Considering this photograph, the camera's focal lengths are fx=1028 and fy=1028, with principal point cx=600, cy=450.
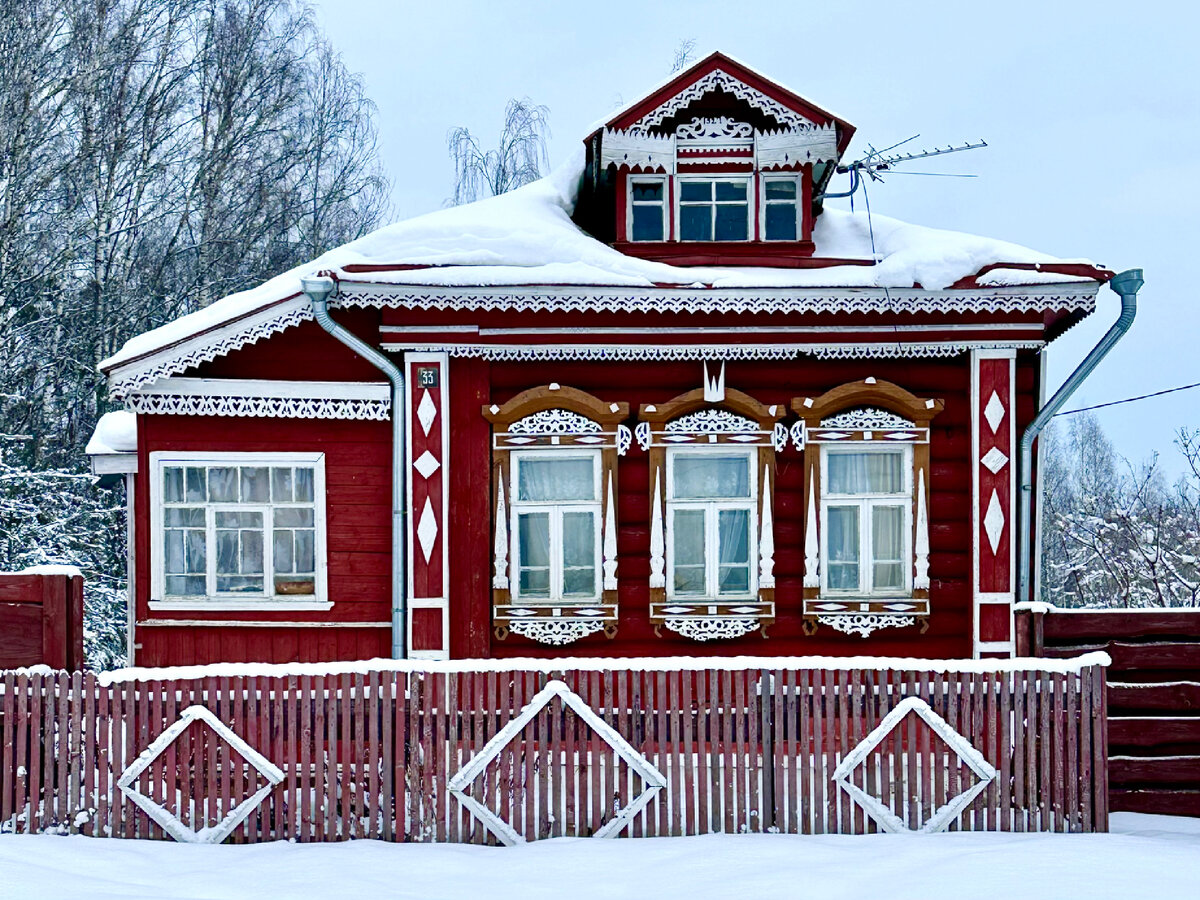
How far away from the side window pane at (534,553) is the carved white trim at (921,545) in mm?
3011

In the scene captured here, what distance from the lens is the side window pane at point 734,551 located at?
8.53 meters

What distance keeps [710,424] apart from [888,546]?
1.80 m

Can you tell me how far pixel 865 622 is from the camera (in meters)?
8.35

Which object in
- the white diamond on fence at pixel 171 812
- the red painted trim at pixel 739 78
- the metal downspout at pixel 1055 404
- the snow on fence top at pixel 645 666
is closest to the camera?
the white diamond on fence at pixel 171 812

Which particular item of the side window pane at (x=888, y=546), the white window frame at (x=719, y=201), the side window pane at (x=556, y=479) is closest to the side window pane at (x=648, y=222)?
the white window frame at (x=719, y=201)

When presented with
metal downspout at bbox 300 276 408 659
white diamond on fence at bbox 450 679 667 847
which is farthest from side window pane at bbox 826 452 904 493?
metal downspout at bbox 300 276 408 659

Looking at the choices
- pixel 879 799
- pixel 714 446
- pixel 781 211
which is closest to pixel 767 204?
pixel 781 211

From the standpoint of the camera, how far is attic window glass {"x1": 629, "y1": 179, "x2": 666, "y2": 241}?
919cm

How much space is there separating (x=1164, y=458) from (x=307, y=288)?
6801cm

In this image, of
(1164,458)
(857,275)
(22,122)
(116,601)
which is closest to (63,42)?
(22,122)

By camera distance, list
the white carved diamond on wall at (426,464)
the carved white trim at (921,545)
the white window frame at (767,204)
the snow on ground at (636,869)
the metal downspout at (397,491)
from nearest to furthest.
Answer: the snow on ground at (636,869) → the metal downspout at (397,491) → the white carved diamond on wall at (426,464) → the carved white trim at (921,545) → the white window frame at (767,204)

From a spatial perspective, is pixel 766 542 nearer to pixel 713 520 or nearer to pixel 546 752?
pixel 713 520

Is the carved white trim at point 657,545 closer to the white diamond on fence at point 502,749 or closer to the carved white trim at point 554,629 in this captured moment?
the carved white trim at point 554,629

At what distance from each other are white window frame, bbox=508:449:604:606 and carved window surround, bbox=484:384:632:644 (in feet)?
0.09
